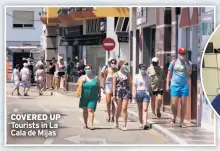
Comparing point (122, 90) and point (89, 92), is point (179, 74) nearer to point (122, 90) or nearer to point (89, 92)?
point (122, 90)

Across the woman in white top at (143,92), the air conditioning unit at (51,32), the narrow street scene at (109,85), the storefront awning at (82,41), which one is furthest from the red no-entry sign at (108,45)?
the woman in white top at (143,92)

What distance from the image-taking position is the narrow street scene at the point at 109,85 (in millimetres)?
11570

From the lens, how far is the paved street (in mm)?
11422

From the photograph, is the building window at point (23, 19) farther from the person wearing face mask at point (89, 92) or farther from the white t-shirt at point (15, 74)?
the person wearing face mask at point (89, 92)

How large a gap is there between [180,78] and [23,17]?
3.18 meters

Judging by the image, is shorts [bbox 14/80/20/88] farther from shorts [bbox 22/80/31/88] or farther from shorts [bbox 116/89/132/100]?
shorts [bbox 116/89/132/100]

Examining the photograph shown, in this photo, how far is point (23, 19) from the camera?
12656 millimetres

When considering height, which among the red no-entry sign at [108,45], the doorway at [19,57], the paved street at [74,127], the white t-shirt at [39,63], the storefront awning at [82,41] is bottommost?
the paved street at [74,127]

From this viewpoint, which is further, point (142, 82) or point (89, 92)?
point (142, 82)

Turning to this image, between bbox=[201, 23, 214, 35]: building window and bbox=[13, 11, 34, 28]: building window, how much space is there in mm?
3116

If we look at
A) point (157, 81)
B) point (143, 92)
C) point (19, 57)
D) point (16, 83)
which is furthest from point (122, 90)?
point (19, 57)

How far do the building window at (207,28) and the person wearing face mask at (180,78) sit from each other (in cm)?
66

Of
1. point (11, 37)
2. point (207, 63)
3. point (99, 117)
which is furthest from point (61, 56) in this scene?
point (207, 63)

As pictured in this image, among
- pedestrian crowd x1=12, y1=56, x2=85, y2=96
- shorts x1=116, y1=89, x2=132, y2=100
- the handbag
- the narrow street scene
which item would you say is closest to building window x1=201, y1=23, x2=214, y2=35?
the narrow street scene
